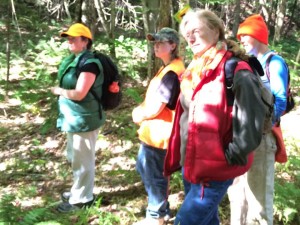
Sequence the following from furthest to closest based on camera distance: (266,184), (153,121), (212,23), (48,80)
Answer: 1. (48,80)
2. (153,121)
3. (266,184)
4. (212,23)

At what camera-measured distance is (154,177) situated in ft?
12.2

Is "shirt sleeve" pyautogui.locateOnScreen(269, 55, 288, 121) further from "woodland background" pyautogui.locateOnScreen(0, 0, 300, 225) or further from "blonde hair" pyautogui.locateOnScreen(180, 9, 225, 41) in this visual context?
"woodland background" pyautogui.locateOnScreen(0, 0, 300, 225)

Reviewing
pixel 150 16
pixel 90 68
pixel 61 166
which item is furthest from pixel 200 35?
pixel 150 16

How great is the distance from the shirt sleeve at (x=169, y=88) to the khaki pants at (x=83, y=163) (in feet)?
3.93

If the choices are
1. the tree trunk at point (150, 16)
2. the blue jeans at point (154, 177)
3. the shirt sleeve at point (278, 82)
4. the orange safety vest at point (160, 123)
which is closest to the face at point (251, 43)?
the shirt sleeve at point (278, 82)

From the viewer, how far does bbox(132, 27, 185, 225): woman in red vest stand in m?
3.39

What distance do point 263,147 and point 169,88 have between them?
0.99 m

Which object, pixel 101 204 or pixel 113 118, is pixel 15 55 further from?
pixel 101 204

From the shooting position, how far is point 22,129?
738cm

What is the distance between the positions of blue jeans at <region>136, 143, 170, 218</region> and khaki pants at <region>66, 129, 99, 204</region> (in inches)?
28.3

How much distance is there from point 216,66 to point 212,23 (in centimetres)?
33

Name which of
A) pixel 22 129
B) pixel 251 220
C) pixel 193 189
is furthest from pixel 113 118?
pixel 193 189

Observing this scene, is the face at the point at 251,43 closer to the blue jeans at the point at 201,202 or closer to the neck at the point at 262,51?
the neck at the point at 262,51

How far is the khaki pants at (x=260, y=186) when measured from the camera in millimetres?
3107
